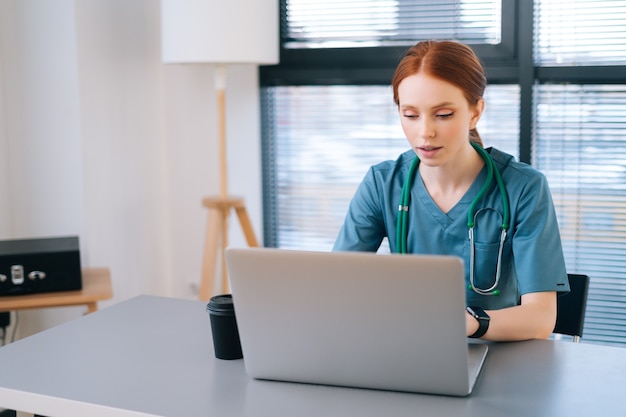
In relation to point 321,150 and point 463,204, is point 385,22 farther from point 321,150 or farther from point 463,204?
point 463,204

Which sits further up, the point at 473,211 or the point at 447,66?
the point at 447,66

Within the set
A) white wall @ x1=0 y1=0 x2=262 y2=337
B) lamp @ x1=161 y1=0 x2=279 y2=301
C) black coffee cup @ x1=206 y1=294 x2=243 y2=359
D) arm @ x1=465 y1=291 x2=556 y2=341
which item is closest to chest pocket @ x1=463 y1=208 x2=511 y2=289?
arm @ x1=465 y1=291 x2=556 y2=341

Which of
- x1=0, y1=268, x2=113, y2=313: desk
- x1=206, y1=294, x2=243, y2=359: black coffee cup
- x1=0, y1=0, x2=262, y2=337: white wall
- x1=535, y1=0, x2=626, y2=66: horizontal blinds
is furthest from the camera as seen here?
x1=0, y1=0, x2=262, y2=337: white wall

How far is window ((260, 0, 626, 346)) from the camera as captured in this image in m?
2.79

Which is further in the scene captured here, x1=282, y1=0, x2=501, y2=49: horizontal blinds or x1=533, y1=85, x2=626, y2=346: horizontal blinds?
x1=282, y1=0, x2=501, y2=49: horizontal blinds

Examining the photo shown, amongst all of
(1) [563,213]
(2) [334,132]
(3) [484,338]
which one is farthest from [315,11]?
(3) [484,338]

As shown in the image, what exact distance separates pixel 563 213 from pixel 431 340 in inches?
70.9

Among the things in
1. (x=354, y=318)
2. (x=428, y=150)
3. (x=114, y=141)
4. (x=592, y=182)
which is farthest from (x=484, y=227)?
(x=114, y=141)

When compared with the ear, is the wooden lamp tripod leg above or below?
below

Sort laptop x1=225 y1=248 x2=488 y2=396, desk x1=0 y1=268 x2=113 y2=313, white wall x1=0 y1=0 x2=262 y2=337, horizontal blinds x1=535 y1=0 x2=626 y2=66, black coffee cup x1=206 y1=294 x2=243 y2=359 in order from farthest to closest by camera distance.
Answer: white wall x1=0 y1=0 x2=262 y2=337 → horizontal blinds x1=535 y1=0 x2=626 y2=66 → desk x1=0 y1=268 x2=113 y2=313 → black coffee cup x1=206 y1=294 x2=243 y2=359 → laptop x1=225 y1=248 x2=488 y2=396

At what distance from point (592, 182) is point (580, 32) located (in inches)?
19.9

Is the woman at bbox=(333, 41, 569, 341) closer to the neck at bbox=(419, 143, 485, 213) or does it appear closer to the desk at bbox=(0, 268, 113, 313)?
the neck at bbox=(419, 143, 485, 213)

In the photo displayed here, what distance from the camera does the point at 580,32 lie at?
2781 millimetres

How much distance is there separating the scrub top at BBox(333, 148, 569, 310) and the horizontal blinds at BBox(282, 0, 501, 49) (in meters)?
1.16
